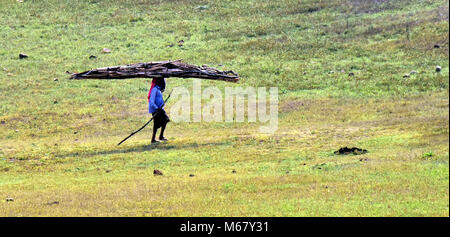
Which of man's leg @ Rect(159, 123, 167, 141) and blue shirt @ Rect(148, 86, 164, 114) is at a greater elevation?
blue shirt @ Rect(148, 86, 164, 114)

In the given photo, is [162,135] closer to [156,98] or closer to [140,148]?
[156,98]

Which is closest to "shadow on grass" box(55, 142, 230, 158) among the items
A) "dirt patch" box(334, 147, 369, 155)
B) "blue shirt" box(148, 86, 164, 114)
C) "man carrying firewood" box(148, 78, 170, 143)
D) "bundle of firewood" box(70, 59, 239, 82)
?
"man carrying firewood" box(148, 78, 170, 143)

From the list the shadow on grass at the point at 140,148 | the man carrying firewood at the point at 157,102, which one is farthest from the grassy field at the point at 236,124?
the man carrying firewood at the point at 157,102

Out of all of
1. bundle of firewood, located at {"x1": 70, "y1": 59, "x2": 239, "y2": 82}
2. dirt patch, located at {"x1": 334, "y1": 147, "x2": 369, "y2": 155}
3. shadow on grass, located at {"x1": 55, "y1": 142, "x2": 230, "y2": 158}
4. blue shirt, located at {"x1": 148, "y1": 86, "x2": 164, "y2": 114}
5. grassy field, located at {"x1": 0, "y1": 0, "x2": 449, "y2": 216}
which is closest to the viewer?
grassy field, located at {"x1": 0, "y1": 0, "x2": 449, "y2": 216}

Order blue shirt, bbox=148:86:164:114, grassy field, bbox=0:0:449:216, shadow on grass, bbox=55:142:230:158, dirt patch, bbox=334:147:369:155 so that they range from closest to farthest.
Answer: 1. grassy field, bbox=0:0:449:216
2. dirt patch, bbox=334:147:369:155
3. shadow on grass, bbox=55:142:230:158
4. blue shirt, bbox=148:86:164:114

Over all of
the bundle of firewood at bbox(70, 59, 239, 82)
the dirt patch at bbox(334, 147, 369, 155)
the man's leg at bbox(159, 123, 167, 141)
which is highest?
the bundle of firewood at bbox(70, 59, 239, 82)

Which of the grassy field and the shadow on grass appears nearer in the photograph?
the grassy field

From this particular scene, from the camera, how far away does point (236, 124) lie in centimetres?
2617

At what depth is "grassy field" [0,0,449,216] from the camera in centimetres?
1421

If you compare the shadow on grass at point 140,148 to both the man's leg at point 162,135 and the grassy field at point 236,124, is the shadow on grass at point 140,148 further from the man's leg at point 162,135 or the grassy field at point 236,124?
the man's leg at point 162,135

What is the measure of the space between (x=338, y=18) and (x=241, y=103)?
1627 cm

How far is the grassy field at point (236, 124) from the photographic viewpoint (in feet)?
46.6

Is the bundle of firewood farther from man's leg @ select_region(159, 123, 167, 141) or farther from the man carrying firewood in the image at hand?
man's leg @ select_region(159, 123, 167, 141)
